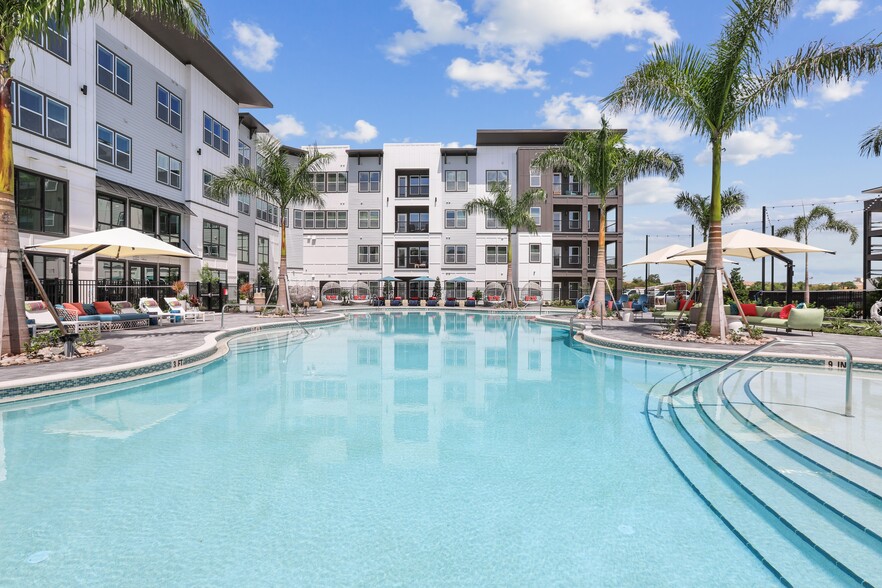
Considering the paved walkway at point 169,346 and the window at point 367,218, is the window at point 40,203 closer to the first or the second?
the paved walkway at point 169,346

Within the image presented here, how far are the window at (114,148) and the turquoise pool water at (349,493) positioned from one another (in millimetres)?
17124

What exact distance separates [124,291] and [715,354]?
77.8 feet

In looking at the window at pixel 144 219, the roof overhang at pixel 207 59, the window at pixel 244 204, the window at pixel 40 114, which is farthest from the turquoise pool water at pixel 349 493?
the window at pixel 244 204

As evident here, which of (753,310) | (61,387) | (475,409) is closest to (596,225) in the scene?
(753,310)

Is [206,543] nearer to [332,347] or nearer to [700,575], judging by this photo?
[700,575]

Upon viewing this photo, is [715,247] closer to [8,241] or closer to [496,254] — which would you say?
[8,241]

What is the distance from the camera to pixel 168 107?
23.9 m

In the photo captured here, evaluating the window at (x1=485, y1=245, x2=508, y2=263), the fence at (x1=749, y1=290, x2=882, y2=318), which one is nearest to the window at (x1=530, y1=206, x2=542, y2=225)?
the window at (x1=485, y1=245, x2=508, y2=263)

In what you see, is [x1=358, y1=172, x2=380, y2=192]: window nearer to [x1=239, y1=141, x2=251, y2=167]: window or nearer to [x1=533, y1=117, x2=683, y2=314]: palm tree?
[x1=239, y1=141, x2=251, y2=167]: window

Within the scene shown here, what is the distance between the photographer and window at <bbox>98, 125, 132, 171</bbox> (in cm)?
1972

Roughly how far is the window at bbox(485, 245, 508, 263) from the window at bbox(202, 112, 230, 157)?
69.3 feet

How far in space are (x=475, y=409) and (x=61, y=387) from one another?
681cm

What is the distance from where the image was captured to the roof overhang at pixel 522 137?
3722 centimetres

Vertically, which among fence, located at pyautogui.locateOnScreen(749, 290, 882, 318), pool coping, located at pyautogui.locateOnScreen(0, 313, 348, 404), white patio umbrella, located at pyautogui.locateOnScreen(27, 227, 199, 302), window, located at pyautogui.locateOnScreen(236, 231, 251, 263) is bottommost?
pool coping, located at pyautogui.locateOnScreen(0, 313, 348, 404)
